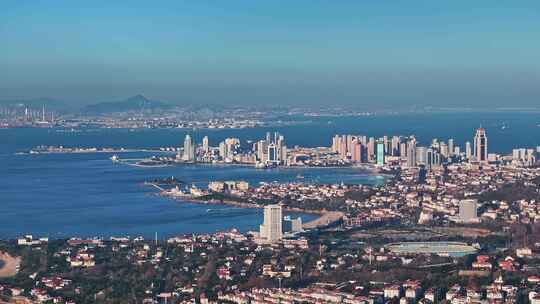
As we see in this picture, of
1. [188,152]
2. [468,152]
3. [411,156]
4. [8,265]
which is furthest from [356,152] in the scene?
[8,265]

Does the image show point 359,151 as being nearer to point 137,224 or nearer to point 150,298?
point 137,224

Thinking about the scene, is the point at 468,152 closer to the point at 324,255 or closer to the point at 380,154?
the point at 380,154

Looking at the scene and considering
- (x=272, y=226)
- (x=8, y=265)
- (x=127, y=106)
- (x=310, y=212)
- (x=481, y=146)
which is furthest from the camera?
(x=127, y=106)

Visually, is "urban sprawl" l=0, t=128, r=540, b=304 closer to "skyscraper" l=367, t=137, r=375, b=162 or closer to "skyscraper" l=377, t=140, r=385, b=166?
"skyscraper" l=377, t=140, r=385, b=166

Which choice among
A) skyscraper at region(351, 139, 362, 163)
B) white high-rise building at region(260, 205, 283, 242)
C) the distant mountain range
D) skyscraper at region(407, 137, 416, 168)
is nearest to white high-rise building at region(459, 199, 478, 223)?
white high-rise building at region(260, 205, 283, 242)

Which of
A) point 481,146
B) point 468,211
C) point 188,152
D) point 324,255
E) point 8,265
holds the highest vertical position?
point 481,146

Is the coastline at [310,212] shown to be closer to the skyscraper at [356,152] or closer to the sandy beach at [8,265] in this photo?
the sandy beach at [8,265]

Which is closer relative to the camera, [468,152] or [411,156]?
[411,156]
